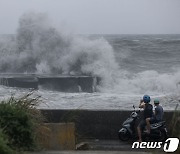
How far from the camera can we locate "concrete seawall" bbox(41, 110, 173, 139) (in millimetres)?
9531

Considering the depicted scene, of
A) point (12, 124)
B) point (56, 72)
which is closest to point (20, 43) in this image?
point (56, 72)

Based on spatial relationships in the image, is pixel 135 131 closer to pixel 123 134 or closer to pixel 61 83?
pixel 123 134

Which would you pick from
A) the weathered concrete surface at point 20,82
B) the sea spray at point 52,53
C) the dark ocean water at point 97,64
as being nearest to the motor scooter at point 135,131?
the dark ocean water at point 97,64

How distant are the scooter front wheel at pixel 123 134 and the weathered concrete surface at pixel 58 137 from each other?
160cm

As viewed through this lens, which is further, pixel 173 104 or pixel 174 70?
pixel 174 70

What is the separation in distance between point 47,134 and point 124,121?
2465 mm

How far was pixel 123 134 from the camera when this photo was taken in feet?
30.2

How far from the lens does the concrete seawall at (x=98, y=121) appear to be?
9.53 metres

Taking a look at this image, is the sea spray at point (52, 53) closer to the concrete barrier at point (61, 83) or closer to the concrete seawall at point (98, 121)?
the concrete barrier at point (61, 83)

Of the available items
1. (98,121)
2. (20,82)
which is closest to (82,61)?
(20,82)

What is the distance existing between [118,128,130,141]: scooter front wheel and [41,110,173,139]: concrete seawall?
0.43 m

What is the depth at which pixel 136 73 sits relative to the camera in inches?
1140

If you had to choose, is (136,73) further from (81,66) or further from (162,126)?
(162,126)

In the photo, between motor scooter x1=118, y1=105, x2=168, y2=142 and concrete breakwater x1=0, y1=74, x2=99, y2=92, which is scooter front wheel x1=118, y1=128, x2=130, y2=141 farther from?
concrete breakwater x1=0, y1=74, x2=99, y2=92
